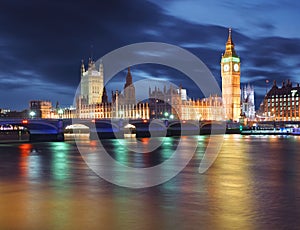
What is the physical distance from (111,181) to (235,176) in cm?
446

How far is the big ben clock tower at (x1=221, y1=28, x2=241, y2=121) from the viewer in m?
117

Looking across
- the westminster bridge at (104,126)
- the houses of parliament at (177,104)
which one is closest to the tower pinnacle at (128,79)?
the houses of parliament at (177,104)

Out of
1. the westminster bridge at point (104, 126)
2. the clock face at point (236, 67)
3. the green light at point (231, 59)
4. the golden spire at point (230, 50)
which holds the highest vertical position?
the golden spire at point (230, 50)

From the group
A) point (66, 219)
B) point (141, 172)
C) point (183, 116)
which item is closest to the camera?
point (66, 219)

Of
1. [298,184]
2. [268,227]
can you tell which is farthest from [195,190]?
[268,227]

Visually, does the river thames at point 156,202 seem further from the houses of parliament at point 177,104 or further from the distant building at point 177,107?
the distant building at point 177,107

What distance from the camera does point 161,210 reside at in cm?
972

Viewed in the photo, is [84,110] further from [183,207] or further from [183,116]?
[183,207]

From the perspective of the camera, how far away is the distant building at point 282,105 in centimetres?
13100

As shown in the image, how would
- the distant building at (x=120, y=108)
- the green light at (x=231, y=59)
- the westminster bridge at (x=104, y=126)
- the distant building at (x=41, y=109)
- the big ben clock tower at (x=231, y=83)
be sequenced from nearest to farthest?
the westminster bridge at (x=104, y=126) < the distant building at (x=120, y=108) < the big ben clock tower at (x=231, y=83) < the green light at (x=231, y=59) < the distant building at (x=41, y=109)

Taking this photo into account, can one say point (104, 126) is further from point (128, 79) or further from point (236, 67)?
point (236, 67)

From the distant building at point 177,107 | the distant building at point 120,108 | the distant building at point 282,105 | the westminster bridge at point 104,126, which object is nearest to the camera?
the westminster bridge at point 104,126

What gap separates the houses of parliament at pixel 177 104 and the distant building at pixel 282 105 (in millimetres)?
16066

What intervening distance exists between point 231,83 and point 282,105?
1058 inches
